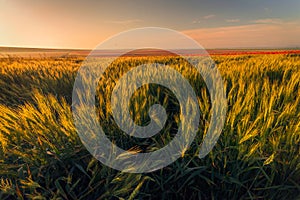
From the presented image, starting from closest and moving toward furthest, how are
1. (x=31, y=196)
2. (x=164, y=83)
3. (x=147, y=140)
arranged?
(x=31, y=196), (x=147, y=140), (x=164, y=83)

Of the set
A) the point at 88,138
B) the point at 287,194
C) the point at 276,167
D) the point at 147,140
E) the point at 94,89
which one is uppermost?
the point at 94,89

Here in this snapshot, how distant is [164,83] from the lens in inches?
90.3

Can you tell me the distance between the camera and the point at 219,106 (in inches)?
62.6

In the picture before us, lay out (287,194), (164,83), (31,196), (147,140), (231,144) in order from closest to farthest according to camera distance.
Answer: (31,196) → (287,194) → (231,144) → (147,140) → (164,83)

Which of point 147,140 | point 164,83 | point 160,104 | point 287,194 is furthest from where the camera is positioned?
point 164,83

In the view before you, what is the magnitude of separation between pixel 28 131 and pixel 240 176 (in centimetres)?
137

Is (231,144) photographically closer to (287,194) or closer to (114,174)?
(287,194)

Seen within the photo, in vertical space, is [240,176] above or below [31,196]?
below

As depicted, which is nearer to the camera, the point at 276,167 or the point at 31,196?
the point at 31,196

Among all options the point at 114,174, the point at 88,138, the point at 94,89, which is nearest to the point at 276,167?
the point at 114,174

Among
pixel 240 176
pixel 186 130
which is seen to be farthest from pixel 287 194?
pixel 186 130

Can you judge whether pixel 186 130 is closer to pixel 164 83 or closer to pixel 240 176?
pixel 240 176

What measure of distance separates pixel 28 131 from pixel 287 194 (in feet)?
5.33

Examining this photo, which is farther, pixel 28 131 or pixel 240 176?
pixel 28 131
